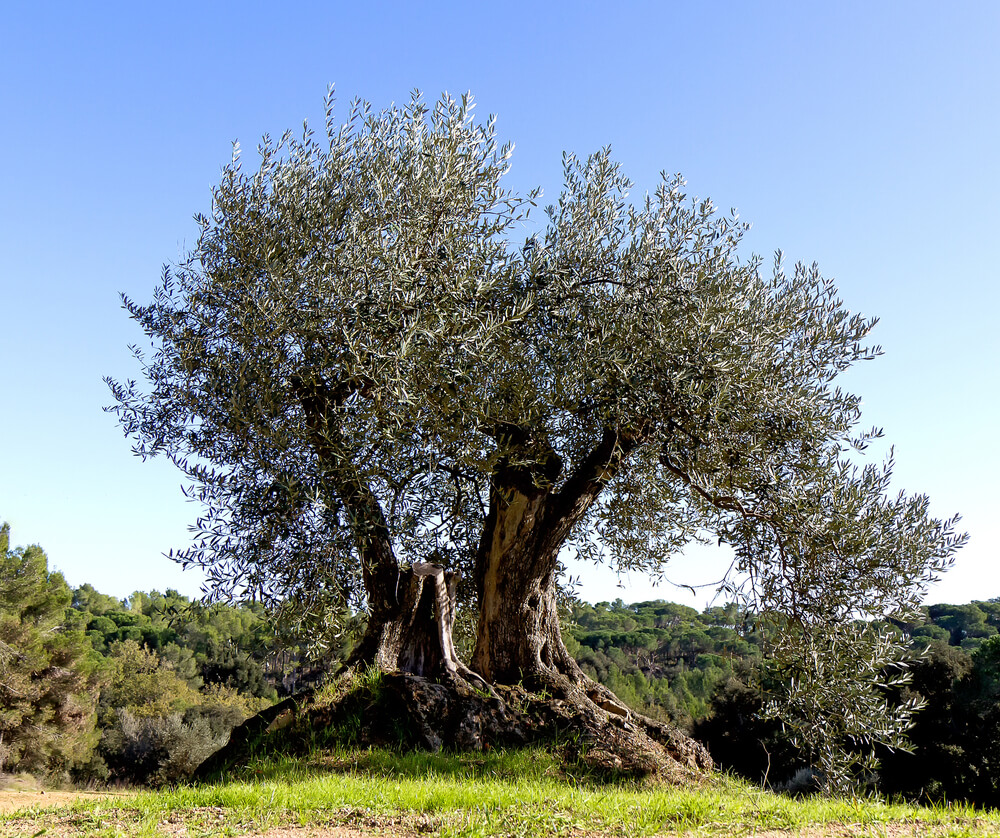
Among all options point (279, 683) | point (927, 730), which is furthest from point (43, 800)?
point (279, 683)

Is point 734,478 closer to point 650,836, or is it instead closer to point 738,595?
point 738,595

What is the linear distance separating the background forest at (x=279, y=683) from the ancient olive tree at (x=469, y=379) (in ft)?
4.09

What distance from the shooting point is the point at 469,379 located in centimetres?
928

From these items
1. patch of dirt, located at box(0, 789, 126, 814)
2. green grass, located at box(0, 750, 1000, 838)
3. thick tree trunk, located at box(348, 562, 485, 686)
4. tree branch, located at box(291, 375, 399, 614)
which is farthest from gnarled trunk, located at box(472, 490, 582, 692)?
patch of dirt, located at box(0, 789, 126, 814)

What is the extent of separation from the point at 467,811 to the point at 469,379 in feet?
15.9

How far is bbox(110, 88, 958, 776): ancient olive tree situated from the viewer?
9.54 meters

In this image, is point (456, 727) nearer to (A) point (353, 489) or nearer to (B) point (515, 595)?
(B) point (515, 595)

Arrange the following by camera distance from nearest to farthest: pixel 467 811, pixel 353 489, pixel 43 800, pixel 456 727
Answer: pixel 467 811 < pixel 353 489 < pixel 456 727 < pixel 43 800

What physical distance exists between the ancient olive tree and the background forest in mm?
1248

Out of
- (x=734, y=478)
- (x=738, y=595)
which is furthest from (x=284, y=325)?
(x=738, y=595)

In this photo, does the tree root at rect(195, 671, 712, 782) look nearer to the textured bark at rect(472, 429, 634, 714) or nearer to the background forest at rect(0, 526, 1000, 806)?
the textured bark at rect(472, 429, 634, 714)

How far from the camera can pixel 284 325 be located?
934 cm

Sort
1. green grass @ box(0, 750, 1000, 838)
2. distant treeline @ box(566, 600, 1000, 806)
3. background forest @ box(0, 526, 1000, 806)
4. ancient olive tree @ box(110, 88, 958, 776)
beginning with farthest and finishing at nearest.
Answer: distant treeline @ box(566, 600, 1000, 806), background forest @ box(0, 526, 1000, 806), ancient olive tree @ box(110, 88, 958, 776), green grass @ box(0, 750, 1000, 838)

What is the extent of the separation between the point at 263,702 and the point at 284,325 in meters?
59.6
